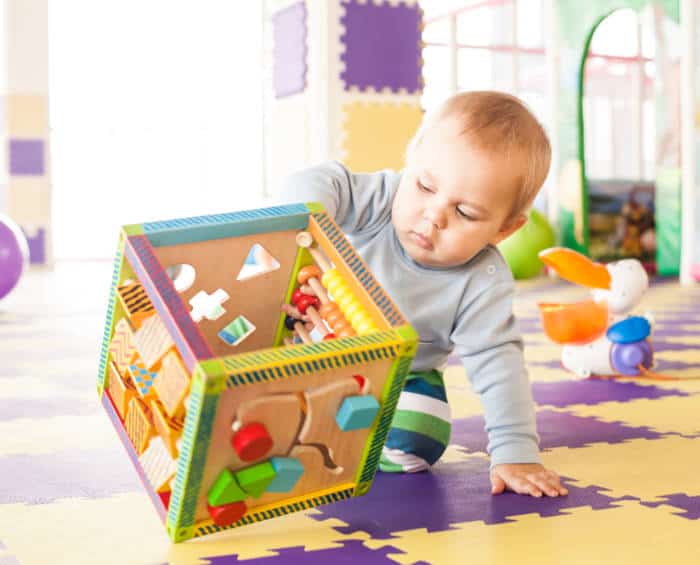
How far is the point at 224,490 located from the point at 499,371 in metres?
0.48

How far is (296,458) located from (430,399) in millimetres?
450

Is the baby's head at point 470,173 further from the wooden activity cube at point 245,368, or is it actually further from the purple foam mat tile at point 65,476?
the purple foam mat tile at point 65,476

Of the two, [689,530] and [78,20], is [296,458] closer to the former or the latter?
[689,530]

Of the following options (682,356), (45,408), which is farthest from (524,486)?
(682,356)

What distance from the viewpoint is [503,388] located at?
1331 millimetres

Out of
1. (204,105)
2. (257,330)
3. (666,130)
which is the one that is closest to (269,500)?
(257,330)

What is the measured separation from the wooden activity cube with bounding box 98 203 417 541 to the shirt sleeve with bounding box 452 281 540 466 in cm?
24

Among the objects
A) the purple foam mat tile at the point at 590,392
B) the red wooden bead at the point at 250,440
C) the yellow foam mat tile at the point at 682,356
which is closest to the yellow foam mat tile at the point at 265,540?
the red wooden bead at the point at 250,440

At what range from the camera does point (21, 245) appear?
367 centimetres

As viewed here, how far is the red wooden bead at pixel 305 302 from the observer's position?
4.01ft

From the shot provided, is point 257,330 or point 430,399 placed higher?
point 257,330

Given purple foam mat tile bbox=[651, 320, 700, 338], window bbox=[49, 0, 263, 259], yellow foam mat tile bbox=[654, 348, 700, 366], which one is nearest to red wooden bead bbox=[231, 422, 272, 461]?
yellow foam mat tile bbox=[654, 348, 700, 366]

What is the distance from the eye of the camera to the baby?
4.12ft

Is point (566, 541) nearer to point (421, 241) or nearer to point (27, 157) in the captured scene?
point (421, 241)
